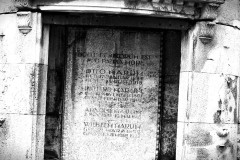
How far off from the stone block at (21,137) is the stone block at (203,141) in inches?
100

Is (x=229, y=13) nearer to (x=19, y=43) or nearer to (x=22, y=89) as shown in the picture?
(x=19, y=43)

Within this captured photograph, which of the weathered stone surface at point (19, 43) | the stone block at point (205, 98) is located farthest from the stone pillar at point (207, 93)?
the weathered stone surface at point (19, 43)

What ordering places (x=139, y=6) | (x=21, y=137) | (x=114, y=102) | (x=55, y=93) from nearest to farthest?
(x=139, y=6) → (x=21, y=137) → (x=114, y=102) → (x=55, y=93)

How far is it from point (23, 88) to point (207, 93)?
3.30 metres

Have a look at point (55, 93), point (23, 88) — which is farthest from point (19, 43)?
point (55, 93)

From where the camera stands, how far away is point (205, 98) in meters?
9.80

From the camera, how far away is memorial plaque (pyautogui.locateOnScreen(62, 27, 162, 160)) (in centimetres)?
1111

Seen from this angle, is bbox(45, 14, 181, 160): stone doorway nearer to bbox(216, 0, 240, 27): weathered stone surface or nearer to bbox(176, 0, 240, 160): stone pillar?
bbox(176, 0, 240, 160): stone pillar

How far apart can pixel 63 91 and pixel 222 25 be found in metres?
3.51

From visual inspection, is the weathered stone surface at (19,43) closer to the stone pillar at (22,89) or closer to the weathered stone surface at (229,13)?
the stone pillar at (22,89)

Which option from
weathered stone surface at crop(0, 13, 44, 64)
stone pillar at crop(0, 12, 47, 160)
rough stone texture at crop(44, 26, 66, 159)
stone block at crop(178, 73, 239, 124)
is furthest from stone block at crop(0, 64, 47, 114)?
stone block at crop(178, 73, 239, 124)

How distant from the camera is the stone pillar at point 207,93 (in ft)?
32.0

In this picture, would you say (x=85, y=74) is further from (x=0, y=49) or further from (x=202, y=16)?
(x=202, y=16)

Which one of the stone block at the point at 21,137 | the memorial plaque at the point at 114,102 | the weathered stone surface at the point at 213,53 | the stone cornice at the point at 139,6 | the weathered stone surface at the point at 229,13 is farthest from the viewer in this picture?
the memorial plaque at the point at 114,102
